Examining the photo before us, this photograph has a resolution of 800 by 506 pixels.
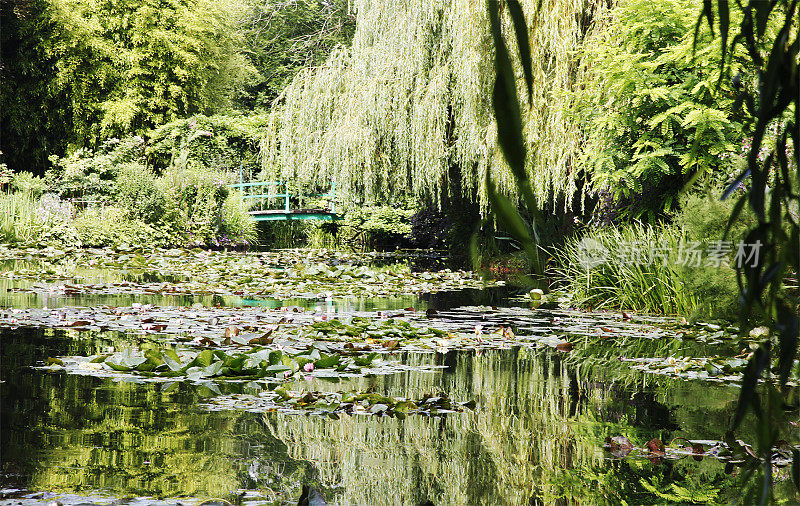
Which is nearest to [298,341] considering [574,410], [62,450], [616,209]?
[574,410]

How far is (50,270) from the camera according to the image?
10547 mm

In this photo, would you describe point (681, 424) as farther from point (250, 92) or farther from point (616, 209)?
point (250, 92)

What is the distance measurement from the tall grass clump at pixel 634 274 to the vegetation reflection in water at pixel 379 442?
3.42 meters

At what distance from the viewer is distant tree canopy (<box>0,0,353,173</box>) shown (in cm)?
2492

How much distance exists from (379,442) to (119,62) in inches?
1049

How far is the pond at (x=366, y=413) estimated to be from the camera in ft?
8.42

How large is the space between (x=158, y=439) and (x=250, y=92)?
3300 cm

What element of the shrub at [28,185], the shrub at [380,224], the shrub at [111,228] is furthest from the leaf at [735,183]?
the shrub at [380,224]

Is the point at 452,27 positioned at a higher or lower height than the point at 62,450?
higher

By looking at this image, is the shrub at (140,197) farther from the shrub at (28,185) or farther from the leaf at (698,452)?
the leaf at (698,452)

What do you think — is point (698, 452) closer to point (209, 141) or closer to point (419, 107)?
point (419, 107)

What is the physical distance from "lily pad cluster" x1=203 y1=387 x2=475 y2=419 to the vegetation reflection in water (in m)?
0.08

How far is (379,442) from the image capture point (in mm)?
3133

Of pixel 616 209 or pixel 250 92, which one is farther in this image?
pixel 250 92
